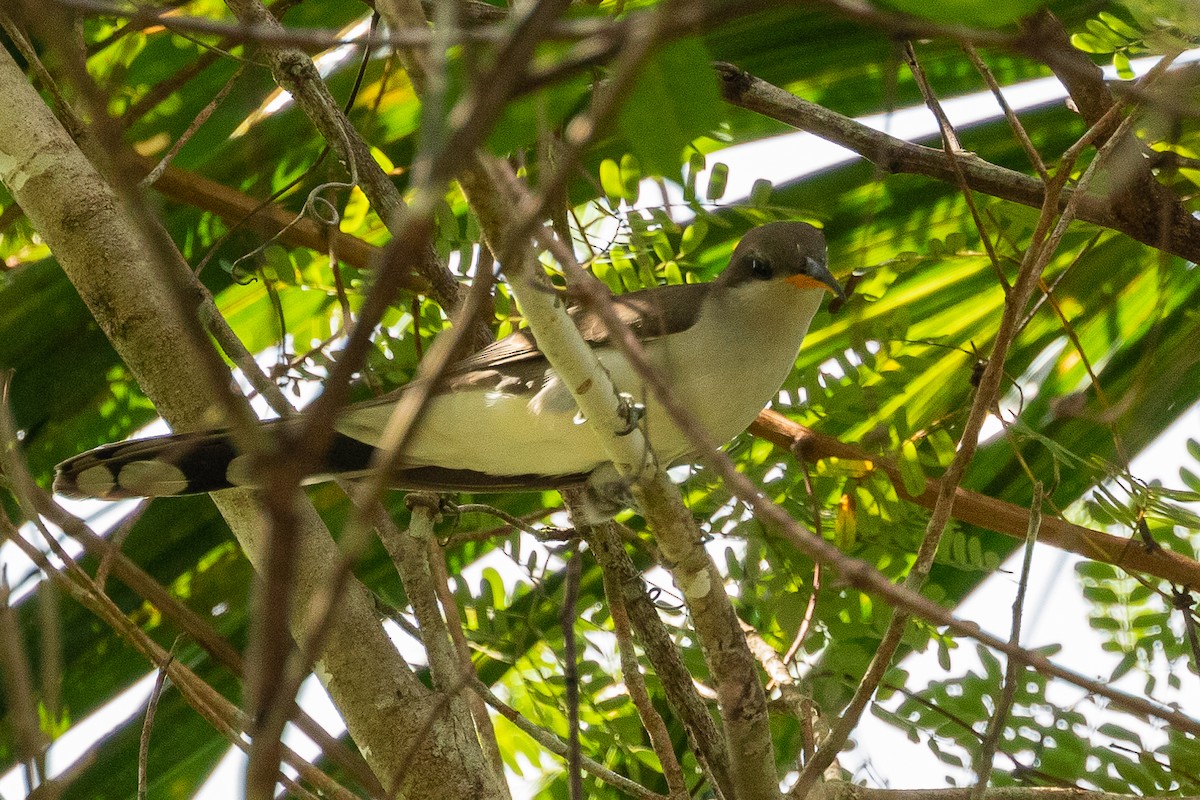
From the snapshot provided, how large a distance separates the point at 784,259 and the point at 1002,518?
1039 millimetres

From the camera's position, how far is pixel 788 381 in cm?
372

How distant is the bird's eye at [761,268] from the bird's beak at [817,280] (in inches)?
4.7

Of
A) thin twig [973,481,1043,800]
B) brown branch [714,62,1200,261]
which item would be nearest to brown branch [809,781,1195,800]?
thin twig [973,481,1043,800]

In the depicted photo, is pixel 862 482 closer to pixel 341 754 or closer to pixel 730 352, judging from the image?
pixel 730 352

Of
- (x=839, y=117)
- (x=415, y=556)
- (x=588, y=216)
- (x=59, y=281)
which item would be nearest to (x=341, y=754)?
(x=415, y=556)

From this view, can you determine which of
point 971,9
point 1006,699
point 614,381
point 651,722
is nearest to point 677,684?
point 651,722

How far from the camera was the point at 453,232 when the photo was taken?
3.46 meters

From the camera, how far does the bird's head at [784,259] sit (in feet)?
11.9

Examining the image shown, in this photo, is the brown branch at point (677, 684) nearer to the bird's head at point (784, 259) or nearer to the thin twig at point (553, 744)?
the thin twig at point (553, 744)

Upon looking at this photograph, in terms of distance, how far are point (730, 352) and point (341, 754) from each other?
2.34m

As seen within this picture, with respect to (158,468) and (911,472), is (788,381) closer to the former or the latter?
(911,472)

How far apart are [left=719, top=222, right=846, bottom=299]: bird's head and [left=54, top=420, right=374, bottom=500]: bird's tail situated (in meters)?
1.63

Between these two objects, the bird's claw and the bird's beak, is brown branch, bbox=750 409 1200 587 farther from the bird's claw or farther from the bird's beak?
the bird's claw

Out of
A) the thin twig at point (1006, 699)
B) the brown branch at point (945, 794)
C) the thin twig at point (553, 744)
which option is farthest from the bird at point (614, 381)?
the thin twig at point (1006, 699)
